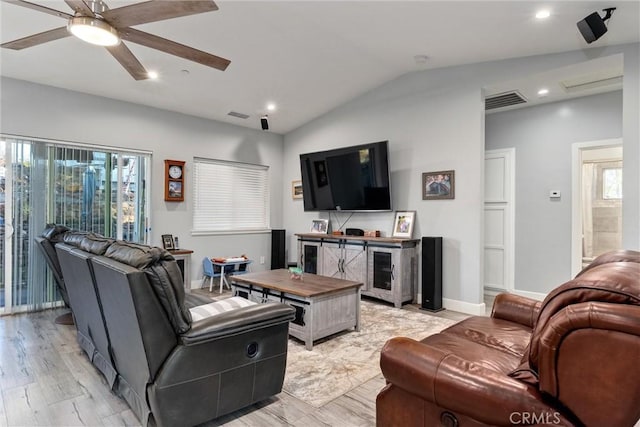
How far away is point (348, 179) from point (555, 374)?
4271 mm

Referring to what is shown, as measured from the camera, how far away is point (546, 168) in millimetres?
4734

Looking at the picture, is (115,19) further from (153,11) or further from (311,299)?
(311,299)

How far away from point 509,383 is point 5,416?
2.71 metres

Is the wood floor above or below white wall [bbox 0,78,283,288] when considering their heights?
below

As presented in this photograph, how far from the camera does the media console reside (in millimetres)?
4527

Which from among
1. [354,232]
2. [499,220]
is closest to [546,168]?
[499,220]

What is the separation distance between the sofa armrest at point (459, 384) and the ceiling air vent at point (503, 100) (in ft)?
13.2

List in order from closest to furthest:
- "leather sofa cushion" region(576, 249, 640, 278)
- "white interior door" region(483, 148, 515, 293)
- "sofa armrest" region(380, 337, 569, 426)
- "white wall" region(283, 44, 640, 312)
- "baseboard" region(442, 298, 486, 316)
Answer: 1. "sofa armrest" region(380, 337, 569, 426)
2. "leather sofa cushion" region(576, 249, 640, 278)
3. "white wall" region(283, 44, 640, 312)
4. "baseboard" region(442, 298, 486, 316)
5. "white interior door" region(483, 148, 515, 293)

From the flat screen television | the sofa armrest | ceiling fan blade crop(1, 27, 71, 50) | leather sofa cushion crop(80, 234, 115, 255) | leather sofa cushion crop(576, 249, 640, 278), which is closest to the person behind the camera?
the sofa armrest

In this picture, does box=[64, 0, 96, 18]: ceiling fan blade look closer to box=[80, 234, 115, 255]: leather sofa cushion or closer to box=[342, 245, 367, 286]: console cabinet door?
box=[80, 234, 115, 255]: leather sofa cushion

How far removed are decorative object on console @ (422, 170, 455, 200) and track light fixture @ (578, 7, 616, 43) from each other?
192 cm

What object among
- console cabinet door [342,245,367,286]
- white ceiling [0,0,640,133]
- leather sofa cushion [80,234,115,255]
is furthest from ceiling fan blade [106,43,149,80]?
console cabinet door [342,245,367,286]

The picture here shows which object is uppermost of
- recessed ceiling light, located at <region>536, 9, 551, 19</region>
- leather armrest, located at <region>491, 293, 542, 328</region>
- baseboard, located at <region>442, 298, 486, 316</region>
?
recessed ceiling light, located at <region>536, 9, 551, 19</region>

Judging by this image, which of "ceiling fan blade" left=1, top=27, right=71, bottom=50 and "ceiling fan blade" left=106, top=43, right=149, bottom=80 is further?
"ceiling fan blade" left=106, top=43, right=149, bottom=80
